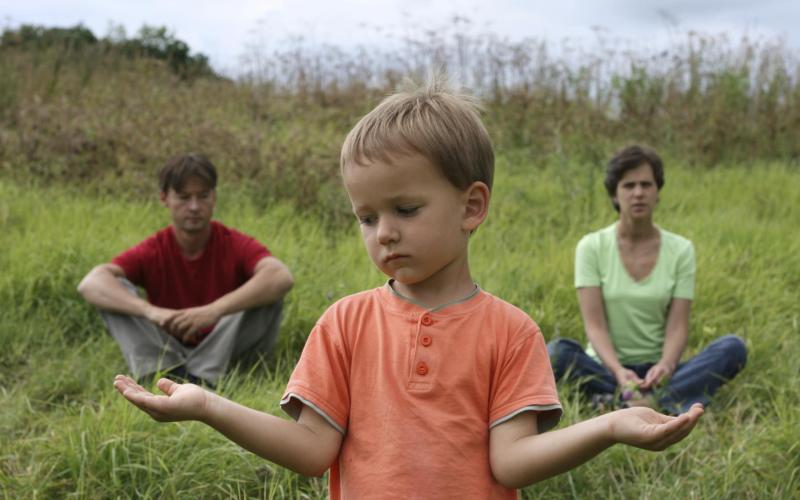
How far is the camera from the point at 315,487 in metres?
2.83

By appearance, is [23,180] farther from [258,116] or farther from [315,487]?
[315,487]

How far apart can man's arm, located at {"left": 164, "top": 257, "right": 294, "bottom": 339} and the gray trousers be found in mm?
40

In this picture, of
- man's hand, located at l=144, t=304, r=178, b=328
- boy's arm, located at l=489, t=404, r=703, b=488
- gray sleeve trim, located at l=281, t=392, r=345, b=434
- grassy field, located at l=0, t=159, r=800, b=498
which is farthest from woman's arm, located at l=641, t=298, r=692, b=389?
gray sleeve trim, located at l=281, t=392, r=345, b=434

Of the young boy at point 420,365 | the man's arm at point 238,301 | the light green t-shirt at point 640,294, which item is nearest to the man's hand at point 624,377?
the light green t-shirt at point 640,294

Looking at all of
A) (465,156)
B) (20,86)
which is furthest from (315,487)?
(20,86)

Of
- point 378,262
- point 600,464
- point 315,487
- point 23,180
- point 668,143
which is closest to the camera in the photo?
point 378,262

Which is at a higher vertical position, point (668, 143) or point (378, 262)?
point (378, 262)

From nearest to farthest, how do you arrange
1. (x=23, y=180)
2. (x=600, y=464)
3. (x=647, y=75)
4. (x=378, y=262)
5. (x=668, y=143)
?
1. (x=378, y=262)
2. (x=600, y=464)
3. (x=23, y=180)
4. (x=668, y=143)
5. (x=647, y=75)

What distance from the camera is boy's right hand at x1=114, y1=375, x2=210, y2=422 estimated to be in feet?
4.96

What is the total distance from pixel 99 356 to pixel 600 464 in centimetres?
Result: 237

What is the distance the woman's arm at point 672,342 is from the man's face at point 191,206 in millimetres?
2161

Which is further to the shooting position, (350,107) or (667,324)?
(350,107)

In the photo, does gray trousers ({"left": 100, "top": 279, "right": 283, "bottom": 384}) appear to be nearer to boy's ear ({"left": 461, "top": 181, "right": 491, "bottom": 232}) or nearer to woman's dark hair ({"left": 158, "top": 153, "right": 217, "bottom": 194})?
woman's dark hair ({"left": 158, "top": 153, "right": 217, "bottom": 194})

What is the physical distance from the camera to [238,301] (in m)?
4.14
